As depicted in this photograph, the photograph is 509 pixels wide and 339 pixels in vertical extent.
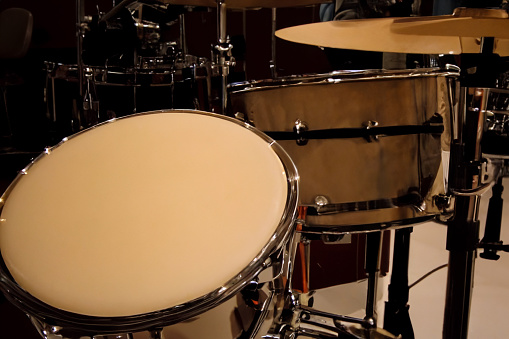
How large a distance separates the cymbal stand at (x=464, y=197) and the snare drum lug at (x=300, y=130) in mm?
292

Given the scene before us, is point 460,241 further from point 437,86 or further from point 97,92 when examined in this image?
point 97,92

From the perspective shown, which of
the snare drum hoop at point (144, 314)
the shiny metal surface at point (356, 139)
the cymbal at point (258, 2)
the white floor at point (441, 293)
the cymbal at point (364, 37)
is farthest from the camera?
the white floor at point (441, 293)

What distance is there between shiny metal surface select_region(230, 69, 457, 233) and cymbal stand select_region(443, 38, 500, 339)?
0.09 meters

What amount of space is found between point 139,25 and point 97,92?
0.41m

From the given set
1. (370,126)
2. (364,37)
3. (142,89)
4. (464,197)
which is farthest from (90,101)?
(464,197)

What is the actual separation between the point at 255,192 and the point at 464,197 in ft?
1.91

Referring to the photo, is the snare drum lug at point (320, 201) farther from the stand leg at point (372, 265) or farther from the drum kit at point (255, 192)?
the stand leg at point (372, 265)

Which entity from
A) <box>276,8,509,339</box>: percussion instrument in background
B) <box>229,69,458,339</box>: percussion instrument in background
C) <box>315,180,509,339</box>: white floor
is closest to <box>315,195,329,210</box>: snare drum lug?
<box>229,69,458,339</box>: percussion instrument in background

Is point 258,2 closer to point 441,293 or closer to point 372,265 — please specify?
point 372,265

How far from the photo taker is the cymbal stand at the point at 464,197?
37.0 inches

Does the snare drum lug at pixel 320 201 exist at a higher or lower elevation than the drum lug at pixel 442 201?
higher

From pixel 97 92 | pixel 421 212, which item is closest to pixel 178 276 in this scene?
pixel 421 212

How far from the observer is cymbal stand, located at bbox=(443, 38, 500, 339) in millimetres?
940

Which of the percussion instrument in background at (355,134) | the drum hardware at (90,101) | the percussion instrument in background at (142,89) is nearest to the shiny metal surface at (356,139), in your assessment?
the percussion instrument in background at (355,134)
